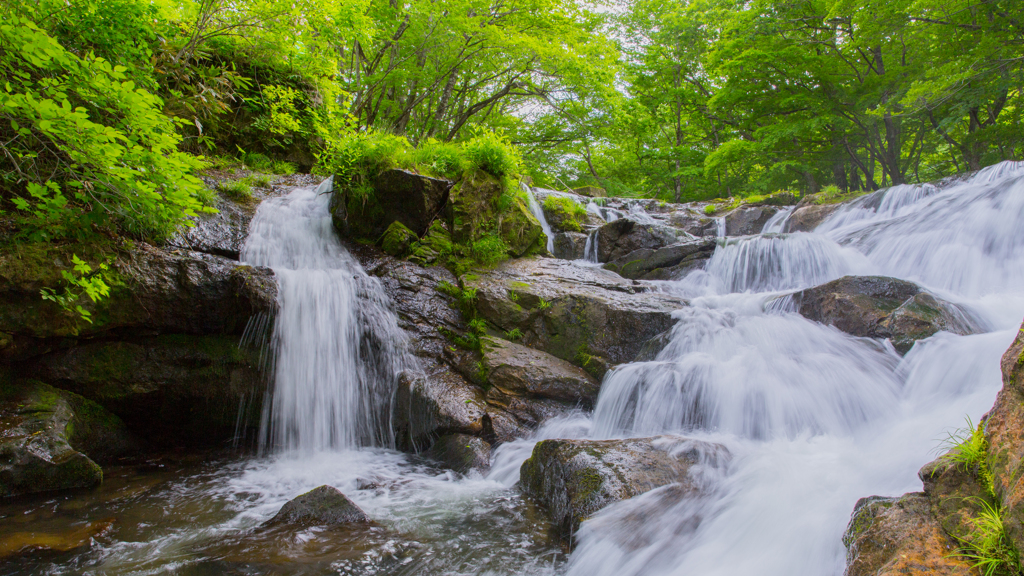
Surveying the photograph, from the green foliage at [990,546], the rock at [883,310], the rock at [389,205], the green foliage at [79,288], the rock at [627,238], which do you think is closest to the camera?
the green foliage at [990,546]

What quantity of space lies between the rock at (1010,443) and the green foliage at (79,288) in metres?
6.17

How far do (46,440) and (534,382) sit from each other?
15.9ft

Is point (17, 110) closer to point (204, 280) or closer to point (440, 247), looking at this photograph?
point (204, 280)

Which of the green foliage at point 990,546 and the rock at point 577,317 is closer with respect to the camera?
the green foliage at point 990,546

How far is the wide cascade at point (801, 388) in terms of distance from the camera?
297 centimetres

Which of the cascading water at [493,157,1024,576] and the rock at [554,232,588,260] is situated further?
the rock at [554,232,588,260]

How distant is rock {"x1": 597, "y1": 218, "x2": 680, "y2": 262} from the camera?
9703 millimetres

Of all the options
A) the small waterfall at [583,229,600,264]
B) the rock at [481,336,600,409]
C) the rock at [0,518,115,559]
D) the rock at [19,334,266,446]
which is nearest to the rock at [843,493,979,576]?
the rock at [481,336,600,409]

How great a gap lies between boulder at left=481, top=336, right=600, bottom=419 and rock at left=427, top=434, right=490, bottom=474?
26.4 inches

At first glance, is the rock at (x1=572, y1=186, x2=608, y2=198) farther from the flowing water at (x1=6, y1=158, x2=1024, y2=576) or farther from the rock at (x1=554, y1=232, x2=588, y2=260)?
the flowing water at (x1=6, y1=158, x2=1024, y2=576)

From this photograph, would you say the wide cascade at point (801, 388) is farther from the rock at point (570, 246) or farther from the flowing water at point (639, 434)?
the rock at point (570, 246)

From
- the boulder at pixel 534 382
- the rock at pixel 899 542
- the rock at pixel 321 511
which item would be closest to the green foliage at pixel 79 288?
the rock at pixel 321 511

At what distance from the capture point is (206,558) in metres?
3.07

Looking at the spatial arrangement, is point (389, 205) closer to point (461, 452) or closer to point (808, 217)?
point (461, 452)
